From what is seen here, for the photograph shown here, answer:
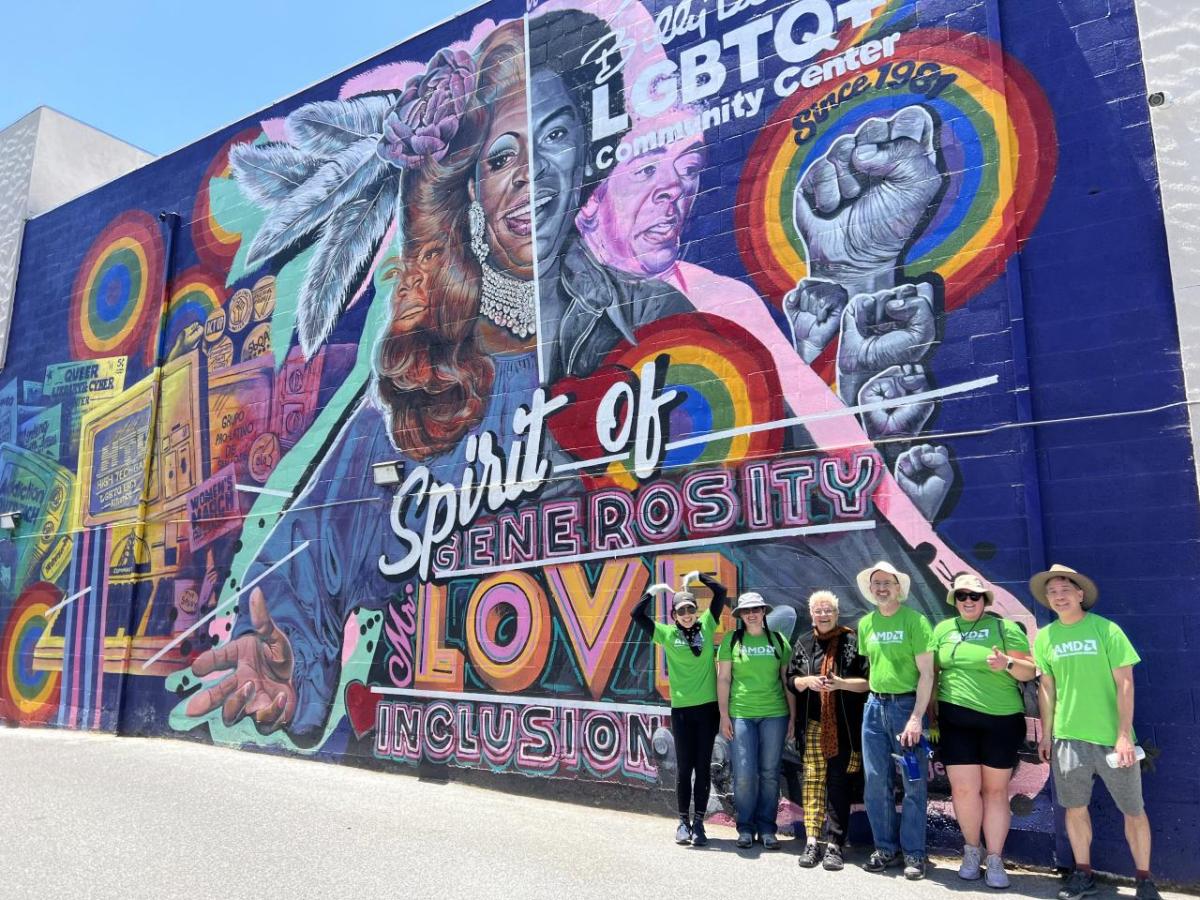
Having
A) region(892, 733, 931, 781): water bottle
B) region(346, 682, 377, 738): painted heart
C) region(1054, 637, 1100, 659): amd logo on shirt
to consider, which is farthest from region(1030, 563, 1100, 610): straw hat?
region(346, 682, 377, 738): painted heart

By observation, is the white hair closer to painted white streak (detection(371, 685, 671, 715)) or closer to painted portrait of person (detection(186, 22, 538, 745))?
painted white streak (detection(371, 685, 671, 715))

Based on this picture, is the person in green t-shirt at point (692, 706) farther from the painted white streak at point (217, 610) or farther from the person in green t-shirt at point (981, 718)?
the painted white streak at point (217, 610)

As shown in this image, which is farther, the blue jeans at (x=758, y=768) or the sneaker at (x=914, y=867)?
the blue jeans at (x=758, y=768)

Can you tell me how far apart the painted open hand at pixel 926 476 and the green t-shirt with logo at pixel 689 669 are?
1734 millimetres

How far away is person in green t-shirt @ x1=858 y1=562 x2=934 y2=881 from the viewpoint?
211 inches

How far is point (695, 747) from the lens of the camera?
6.25 meters

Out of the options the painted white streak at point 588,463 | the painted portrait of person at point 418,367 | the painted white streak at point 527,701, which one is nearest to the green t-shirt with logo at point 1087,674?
the painted white streak at point 527,701

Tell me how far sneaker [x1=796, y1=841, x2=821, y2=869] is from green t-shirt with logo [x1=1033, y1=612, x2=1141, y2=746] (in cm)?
163

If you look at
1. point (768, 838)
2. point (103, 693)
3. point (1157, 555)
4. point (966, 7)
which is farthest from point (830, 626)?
point (103, 693)

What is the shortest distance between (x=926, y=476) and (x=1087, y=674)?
1733 millimetres

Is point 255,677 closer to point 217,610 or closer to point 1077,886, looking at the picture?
point 217,610

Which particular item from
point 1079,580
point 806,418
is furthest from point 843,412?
point 1079,580

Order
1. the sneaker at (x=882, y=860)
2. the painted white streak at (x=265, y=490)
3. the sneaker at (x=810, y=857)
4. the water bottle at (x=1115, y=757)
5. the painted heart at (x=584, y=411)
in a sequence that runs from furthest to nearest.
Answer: the painted white streak at (x=265, y=490)
the painted heart at (x=584, y=411)
the sneaker at (x=810, y=857)
the sneaker at (x=882, y=860)
the water bottle at (x=1115, y=757)

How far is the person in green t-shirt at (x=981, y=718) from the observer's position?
17.1ft
